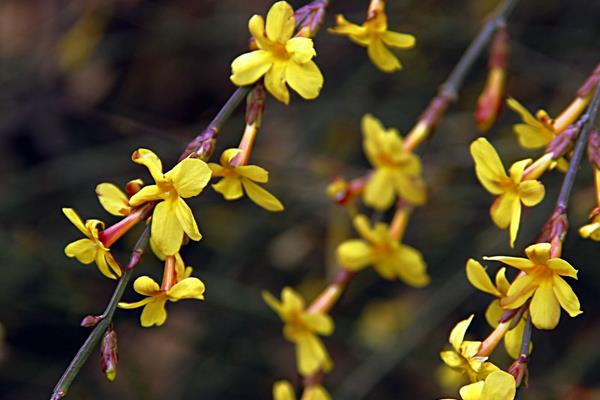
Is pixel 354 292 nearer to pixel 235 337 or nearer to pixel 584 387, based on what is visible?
pixel 235 337

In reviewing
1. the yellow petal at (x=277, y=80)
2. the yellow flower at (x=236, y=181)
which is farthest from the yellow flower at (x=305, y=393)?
the yellow petal at (x=277, y=80)

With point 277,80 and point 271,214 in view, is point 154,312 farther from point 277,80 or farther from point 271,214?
point 271,214

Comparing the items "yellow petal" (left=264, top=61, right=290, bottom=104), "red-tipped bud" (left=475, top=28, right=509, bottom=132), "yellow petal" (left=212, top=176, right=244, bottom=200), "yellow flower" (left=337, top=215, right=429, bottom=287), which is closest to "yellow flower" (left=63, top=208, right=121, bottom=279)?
"yellow petal" (left=212, top=176, right=244, bottom=200)

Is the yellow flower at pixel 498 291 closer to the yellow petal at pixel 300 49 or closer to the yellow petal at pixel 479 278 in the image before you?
the yellow petal at pixel 479 278

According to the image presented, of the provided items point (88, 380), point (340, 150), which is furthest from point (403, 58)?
point (88, 380)

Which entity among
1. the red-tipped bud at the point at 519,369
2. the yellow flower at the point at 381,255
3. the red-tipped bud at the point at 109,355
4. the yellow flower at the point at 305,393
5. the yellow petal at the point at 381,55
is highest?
the yellow petal at the point at 381,55
